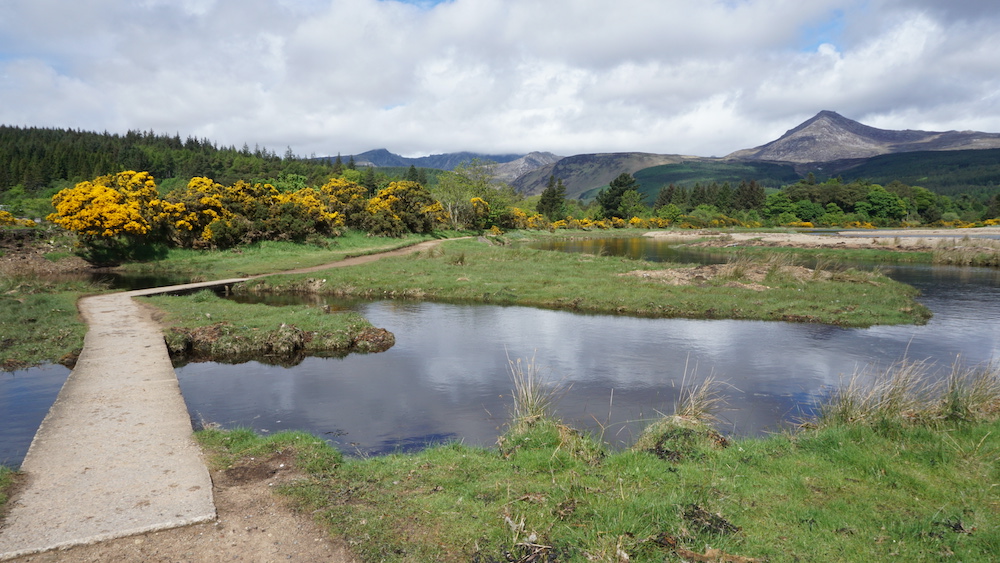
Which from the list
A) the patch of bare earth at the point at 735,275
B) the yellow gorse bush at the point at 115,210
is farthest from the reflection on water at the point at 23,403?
the yellow gorse bush at the point at 115,210

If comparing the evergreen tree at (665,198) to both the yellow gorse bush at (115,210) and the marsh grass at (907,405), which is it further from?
the marsh grass at (907,405)

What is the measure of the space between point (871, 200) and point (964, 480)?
13934 centimetres

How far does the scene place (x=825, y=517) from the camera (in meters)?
6.30

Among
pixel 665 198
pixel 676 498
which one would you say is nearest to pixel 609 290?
pixel 676 498

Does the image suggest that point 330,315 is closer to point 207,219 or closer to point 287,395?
point 287,395

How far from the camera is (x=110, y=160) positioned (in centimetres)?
11838

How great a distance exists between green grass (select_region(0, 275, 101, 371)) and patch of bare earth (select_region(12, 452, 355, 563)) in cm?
1155

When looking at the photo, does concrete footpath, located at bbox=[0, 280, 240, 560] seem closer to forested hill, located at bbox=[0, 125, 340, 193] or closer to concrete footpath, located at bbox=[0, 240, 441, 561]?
concrete footpath, located at bbox=[0, 240, 441, 561]

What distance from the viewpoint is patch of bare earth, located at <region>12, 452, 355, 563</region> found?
5672 mm

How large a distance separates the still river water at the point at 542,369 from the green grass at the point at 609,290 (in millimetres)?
1511

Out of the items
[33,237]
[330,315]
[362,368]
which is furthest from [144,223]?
[362,368]

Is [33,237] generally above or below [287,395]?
above

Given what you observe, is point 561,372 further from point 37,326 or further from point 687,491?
point 37,326

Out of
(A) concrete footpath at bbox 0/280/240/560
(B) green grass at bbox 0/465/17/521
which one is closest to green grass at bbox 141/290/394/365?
(A) concrete footpath at bbox 0/280/240/560
